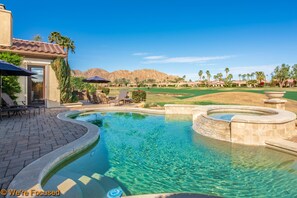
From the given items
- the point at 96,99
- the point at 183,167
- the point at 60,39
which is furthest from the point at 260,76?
the point at 183,167

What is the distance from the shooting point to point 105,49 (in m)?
51.6

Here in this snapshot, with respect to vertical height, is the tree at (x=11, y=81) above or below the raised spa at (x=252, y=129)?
above

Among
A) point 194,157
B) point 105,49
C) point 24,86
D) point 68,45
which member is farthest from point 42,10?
point 105,49

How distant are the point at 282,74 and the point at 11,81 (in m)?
96.8

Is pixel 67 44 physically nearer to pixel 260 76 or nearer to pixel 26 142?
pixel 26 142

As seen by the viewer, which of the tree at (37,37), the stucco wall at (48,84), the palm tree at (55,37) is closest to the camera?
the stucco wall at (48,84)

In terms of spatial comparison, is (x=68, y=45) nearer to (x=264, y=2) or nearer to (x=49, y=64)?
(x=49, y=64)

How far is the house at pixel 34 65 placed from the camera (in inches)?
423

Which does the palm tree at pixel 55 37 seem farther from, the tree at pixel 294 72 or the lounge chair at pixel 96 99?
the tree at pixel 294 72

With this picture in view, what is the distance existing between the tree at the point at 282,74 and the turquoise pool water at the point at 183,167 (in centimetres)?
9137

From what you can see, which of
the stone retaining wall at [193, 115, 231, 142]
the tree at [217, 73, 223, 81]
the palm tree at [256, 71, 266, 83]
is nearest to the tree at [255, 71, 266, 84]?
the palm tree at [256, 71, 266, 83]

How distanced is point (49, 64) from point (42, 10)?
13115mm

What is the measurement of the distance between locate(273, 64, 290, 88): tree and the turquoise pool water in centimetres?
9137

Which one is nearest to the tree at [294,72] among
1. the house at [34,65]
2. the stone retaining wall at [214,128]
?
the stone retaining wall at [214,128]
